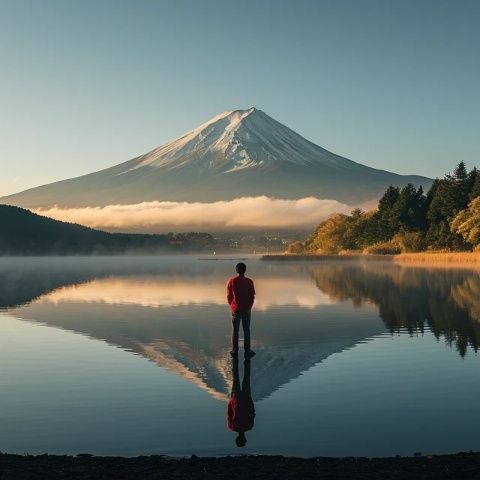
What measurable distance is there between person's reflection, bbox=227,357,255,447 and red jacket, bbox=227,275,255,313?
284 cm

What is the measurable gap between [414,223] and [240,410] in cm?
12288

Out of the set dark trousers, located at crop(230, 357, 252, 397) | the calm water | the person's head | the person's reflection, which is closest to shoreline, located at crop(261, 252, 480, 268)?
the calm water

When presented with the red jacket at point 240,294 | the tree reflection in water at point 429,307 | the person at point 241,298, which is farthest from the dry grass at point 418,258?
the red jacket at point 240,294

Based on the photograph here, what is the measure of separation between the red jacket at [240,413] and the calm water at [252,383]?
0.13 metres

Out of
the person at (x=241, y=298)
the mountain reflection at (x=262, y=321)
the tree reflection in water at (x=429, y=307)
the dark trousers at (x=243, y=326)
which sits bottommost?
the tree reflection in water at (x=429, y=307)

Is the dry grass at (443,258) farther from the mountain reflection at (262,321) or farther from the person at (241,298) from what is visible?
the person at (241,298)

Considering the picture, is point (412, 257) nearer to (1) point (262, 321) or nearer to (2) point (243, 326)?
(1) point (262, 321)

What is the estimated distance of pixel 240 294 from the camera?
18.1 m

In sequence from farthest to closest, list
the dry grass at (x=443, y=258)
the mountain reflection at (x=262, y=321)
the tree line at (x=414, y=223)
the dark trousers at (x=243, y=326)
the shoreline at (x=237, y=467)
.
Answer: the tree line at (x=414, y=223) < the dry grass at (x=443, y=258) < the dark trousers at (x=243, y=326) < the mountain reflection at (x=262, y=321) < the shoreline at (x=237, y=467)

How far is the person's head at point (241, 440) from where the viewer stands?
999 centimetres

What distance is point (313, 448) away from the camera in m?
9.74

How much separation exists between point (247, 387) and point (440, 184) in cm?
11671

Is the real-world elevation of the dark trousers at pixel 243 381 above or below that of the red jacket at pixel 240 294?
below

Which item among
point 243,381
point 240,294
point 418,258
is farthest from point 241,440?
point 418,258
